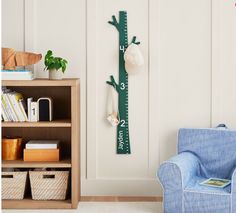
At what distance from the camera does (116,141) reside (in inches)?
161

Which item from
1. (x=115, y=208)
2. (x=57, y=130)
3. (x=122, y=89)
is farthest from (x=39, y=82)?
(x=115, y=208)

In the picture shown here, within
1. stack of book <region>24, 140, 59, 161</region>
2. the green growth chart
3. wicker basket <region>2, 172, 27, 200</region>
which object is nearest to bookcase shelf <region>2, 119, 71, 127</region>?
stack of book <region>24, 140, 59, 161</region>

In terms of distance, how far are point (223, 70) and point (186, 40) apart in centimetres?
42

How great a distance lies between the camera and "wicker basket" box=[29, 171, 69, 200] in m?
3.80

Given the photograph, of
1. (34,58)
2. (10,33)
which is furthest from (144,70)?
(10,33)

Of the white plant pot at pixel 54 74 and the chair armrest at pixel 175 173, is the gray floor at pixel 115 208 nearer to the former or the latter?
the chair armrest at pixel 175 173

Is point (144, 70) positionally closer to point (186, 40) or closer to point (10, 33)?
point (186, 40)

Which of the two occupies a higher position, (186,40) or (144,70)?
(186,40)

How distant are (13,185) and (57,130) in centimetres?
62

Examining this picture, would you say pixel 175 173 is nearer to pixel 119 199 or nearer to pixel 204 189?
pixel 204 189

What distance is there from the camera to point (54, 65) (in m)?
3.75

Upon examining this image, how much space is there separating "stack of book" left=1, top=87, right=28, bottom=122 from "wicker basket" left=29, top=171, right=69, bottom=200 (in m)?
0.48

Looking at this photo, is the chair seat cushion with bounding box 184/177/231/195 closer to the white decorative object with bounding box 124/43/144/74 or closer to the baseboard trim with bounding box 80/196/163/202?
the baseboard trim with bounding box 80/196/163/202

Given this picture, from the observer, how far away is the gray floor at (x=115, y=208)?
3.62 meters
